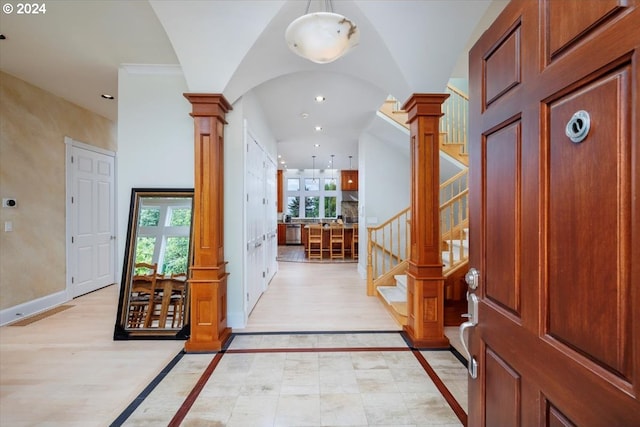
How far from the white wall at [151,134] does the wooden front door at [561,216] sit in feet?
9.82

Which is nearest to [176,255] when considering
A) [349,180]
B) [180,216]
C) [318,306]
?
[180,216]

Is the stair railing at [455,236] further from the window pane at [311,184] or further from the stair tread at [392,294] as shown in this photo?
the window pane at [311,184]

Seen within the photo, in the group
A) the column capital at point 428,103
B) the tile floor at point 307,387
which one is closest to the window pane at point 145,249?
the tile floor at point 307,387

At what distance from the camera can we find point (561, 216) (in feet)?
2.53

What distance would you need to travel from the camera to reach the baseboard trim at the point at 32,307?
136 inches

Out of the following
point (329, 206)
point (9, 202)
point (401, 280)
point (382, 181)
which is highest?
point (382, 181)

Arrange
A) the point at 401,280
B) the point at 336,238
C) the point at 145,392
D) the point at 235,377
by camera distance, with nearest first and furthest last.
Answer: the point at 145,392 → the point at 235,377 → the point at 401,280 → the point at 336,238

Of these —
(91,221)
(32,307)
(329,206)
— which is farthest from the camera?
(329,206)

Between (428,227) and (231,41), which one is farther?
(428,227)

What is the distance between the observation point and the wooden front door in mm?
603

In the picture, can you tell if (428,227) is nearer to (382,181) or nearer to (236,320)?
(236,320)

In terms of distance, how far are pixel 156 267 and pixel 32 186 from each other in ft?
7.49

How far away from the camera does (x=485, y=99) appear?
1.17m

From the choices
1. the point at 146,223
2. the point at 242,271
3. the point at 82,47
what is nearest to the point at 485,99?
the point at 242,271
